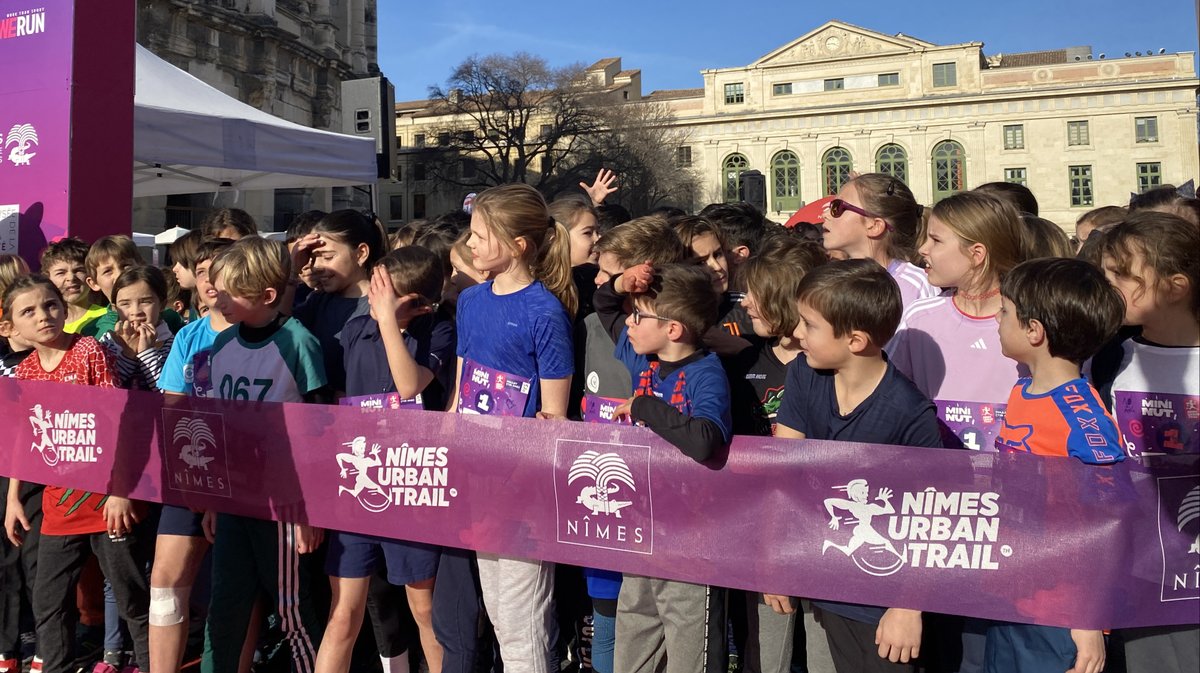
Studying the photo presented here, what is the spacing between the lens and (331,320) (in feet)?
13.0

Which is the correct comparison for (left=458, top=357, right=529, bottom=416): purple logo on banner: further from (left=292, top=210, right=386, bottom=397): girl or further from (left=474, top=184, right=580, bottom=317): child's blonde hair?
(left=292, top=210, right=386, bottom=397): girl

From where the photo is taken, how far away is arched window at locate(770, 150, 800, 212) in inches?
2618

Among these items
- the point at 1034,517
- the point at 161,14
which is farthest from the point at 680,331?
the point at 161,14

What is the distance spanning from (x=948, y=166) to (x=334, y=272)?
66.3m

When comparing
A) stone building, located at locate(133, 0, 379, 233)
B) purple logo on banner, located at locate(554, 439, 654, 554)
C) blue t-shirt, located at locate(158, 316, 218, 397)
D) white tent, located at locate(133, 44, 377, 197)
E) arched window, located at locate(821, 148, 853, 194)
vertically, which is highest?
arched window, located at locate(821, 148, 853, 194)

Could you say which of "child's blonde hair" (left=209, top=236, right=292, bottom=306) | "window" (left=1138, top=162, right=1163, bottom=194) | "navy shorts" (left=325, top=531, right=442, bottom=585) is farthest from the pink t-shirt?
"window" (left=1138, top=162, right=1163, bottom=194)

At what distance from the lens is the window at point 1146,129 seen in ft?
194

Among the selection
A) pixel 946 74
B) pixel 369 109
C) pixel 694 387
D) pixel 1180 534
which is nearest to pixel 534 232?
pixel 694 387

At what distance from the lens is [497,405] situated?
11.1 ft

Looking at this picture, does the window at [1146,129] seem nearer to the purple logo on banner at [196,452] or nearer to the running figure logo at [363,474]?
the running figure logo at [363,474]

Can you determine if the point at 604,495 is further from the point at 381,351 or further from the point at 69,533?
the point at 69,533

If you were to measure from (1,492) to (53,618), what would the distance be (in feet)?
3.11

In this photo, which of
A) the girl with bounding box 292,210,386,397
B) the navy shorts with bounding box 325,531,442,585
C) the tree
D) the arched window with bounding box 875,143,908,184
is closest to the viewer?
the navy shorts with bounding box 325,531,442,585

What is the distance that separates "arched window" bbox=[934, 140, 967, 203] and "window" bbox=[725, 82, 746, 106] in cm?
1459
